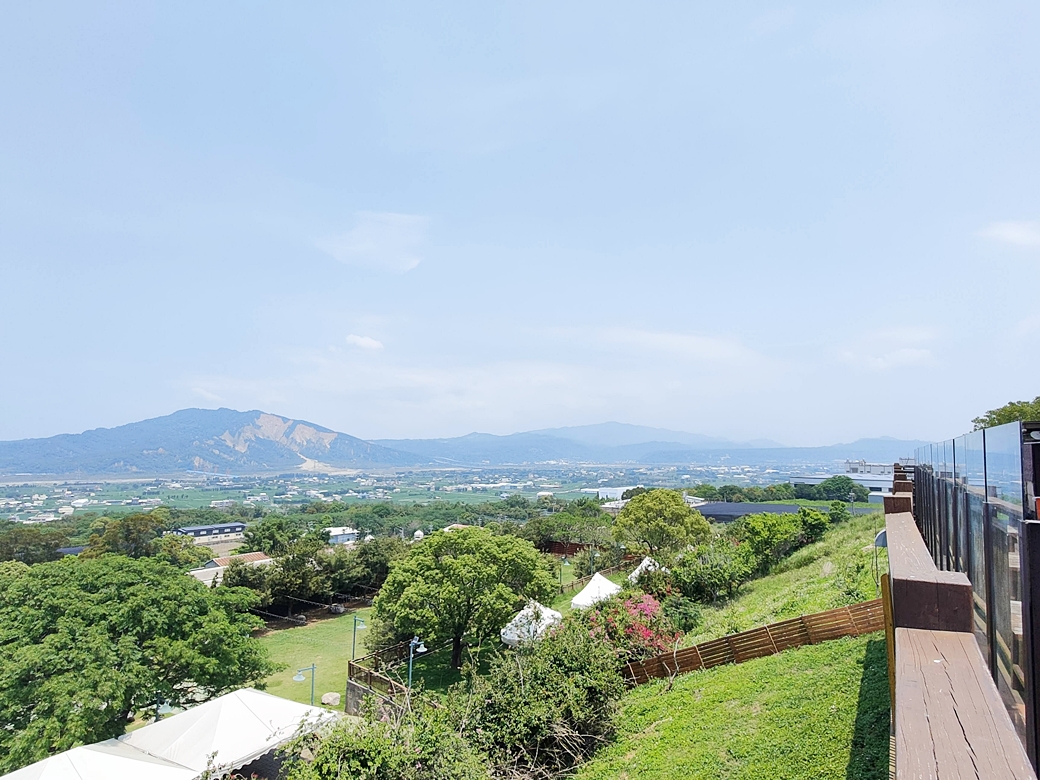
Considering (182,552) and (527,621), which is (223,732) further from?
(182,552)

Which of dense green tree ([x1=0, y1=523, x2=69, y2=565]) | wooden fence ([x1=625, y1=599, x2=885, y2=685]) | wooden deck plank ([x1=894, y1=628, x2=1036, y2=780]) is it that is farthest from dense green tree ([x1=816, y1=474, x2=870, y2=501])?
wooden deck plank ([x1=894, y1=628, x2=1036, y2=780])

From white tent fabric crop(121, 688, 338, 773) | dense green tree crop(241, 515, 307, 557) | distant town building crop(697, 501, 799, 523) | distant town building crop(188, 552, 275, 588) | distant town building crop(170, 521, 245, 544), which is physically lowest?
distant town building crop(170, 521, 245, 544)

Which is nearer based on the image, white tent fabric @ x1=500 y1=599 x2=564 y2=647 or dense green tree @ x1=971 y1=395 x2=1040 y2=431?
white tent fabric @ x1=500 y1=599 x2=564 y2=647

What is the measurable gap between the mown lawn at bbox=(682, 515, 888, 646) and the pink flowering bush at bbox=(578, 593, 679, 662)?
0.89 metres

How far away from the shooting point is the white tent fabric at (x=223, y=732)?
979cm

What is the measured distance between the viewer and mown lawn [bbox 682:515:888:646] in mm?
10414

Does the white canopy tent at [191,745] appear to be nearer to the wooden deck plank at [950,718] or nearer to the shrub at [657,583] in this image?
the shrub at [657,583]

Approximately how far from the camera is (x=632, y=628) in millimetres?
10180

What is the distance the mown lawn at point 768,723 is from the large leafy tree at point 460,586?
7.43 meters

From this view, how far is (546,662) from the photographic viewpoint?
8.22 m

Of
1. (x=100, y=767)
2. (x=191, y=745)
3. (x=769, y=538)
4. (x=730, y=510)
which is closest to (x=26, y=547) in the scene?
(x=191, y=745)

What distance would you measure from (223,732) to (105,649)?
4.36m

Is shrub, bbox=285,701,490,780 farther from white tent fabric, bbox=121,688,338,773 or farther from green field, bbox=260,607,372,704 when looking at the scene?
green field, bbox=260,607,372,704

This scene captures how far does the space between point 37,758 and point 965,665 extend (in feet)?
48.3
